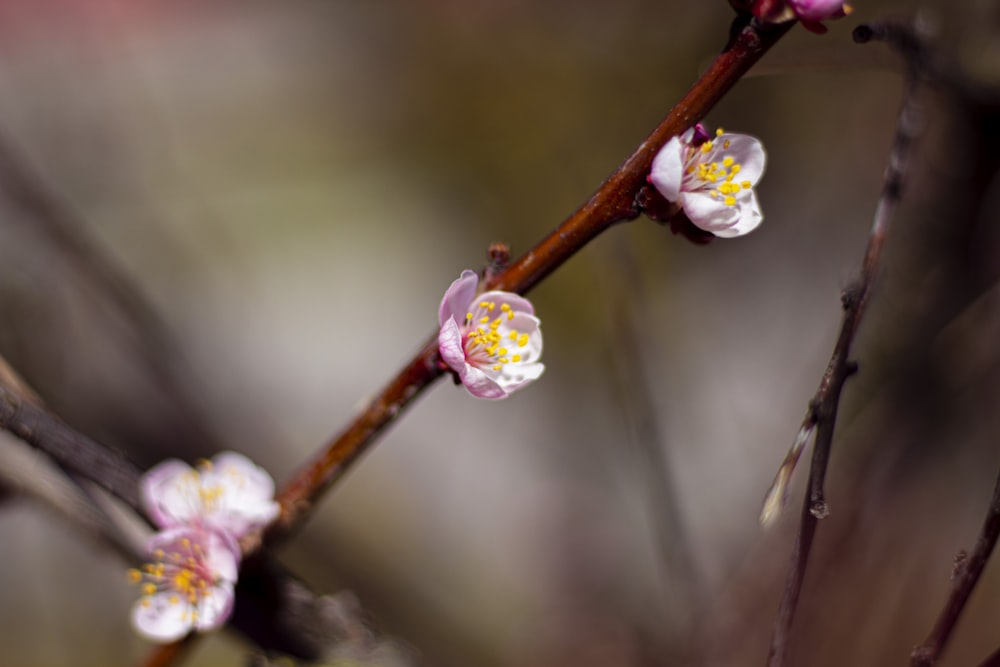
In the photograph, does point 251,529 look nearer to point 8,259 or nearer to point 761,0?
point 761,0

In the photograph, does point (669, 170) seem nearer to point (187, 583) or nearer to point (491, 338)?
point (491, 338)

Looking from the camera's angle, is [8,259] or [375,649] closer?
[375,649]

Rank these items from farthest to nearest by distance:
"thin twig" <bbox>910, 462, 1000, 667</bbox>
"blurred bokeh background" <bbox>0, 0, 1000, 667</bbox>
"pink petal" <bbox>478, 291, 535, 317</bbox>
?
"blurred bokeh background" <bbox>0, 0, 1000, 667</bbox> → "pink petal" <bbox>478, 291, 535, 317</bbox> → "thin twig" <bbox>910, 462, 1000, 667</bbox>

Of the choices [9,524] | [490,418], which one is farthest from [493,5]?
[9,524]

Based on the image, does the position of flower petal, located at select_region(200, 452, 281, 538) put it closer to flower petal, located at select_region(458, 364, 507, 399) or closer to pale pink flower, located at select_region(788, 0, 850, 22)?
flower petal, located at select_region(458, 364, 507, 399)

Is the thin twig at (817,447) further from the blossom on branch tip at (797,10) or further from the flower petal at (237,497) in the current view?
the flower petal at (237,497)

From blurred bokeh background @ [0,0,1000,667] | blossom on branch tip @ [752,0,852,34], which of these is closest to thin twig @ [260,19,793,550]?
blossom on branch tip @ [752,0,852,34]

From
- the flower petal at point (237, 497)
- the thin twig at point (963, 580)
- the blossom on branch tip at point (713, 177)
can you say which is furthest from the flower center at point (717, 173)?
the flower petal at point (237, 497)
